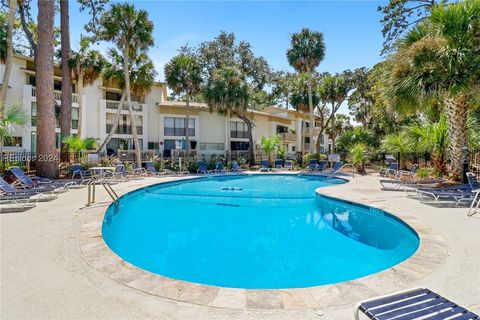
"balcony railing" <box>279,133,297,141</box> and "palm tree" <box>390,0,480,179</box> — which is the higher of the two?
"palm tree" <box>390,0,480,179</box>

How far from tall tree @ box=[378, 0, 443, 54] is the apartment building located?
10.2 m

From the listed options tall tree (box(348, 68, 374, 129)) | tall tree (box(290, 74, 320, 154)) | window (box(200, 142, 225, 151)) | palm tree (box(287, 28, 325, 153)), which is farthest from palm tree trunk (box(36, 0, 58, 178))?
tall tree (box(348, 68, 374, 129))

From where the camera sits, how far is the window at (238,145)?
108ft

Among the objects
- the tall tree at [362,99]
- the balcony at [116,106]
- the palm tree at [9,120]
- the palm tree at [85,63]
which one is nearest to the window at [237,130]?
the balcony at [116,106]

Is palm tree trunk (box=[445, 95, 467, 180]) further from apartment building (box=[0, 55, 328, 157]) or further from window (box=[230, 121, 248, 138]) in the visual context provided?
window (box=[230, 121, 248, 138])

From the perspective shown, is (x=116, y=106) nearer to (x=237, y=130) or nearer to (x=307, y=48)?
(x=237, y=130)

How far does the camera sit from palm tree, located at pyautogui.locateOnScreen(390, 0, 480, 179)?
920 cm

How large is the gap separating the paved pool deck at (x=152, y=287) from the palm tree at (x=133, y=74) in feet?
58.9

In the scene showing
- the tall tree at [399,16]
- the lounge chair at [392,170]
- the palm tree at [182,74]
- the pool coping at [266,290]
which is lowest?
the pool coping at [266,290]

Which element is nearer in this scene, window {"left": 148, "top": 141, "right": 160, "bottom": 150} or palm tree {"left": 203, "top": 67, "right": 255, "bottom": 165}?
palm tree {"left": 203, "top": 67, "right": 255, "bottom": 165}

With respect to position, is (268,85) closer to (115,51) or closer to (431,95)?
(115,51)

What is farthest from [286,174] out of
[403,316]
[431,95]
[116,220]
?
[403,316]

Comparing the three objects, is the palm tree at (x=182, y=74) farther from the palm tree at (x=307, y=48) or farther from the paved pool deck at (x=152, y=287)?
the paved pool deck at (x=152, y=287)

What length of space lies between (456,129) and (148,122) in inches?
1000
